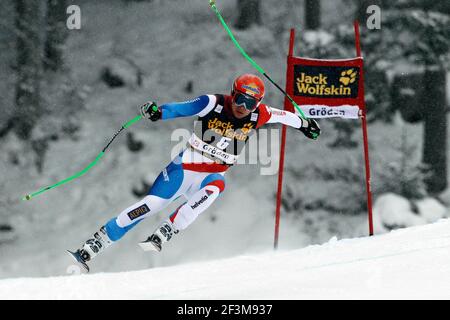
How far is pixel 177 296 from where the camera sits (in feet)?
14.3

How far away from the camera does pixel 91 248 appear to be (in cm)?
586

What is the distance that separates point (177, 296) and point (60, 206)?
10.9 m

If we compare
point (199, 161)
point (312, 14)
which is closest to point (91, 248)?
point (199, 161)

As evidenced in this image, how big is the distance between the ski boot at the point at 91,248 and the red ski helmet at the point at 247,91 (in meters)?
1.47

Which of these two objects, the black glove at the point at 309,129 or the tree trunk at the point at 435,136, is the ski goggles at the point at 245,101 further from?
the tree trunk at the point at 435,136

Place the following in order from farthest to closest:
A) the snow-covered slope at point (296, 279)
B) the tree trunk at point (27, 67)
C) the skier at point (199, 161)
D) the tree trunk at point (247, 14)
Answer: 1. the tree trunk at point (247, 14)
2. the tree trunk at point (27, 67)
3. the skier at point (199, 161)
4. the snow-covered slope at point (296, 279)

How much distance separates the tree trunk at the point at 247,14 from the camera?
1720 cm

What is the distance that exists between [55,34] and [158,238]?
10469 mm

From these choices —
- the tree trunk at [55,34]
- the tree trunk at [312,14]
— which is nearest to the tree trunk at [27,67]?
the tree trunk at [55,34]

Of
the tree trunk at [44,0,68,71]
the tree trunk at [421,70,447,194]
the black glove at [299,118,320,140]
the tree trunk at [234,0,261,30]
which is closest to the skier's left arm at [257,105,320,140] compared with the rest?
the black glove at [299,118,320,140]

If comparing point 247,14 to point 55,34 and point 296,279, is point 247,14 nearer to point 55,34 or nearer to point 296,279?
point 55,34

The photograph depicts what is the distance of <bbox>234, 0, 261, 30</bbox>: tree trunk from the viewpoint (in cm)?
1720

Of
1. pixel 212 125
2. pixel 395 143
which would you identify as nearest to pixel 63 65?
pixel 395 143

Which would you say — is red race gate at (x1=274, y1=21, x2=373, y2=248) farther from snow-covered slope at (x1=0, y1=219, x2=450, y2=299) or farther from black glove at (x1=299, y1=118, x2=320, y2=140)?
snow-covered slope at (x1=0, y1=219, x2=450, y2=299)
